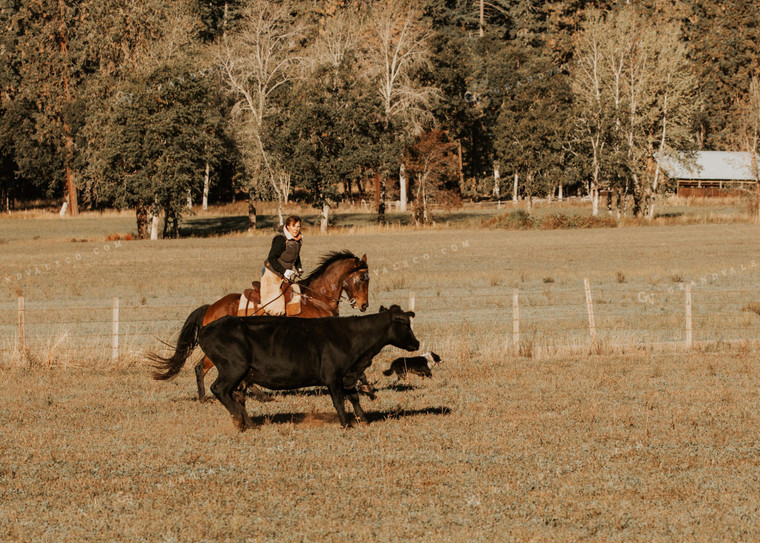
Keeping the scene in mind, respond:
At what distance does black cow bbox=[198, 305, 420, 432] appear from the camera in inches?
436

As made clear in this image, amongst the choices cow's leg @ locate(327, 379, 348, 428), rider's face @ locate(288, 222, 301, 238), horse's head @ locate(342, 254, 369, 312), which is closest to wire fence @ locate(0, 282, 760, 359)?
horse's head @ locate(342, 254, 369, 312)

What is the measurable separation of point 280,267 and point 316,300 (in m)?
0.92

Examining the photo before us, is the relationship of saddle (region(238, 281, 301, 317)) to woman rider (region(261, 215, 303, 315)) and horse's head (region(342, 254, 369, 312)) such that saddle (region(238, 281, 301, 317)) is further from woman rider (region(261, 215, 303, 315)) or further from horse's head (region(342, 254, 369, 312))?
horse's head (region(342, 254, 369, 312))

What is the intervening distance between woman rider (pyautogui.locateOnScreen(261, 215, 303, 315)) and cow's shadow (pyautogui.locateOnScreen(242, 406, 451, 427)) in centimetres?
173

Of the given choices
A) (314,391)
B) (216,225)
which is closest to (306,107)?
(216,225)

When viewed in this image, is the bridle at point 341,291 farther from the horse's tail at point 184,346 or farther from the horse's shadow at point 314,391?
the horse's tail at point 184,346

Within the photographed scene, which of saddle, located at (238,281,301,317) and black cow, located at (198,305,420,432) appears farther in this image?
saddle, located at (238,281,301,317)

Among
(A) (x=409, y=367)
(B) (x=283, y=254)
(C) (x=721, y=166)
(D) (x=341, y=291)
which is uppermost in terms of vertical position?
(C) (x=721, y=166)

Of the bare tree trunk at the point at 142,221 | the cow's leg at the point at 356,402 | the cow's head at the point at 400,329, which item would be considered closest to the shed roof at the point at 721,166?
the bare tree trunk at the point at 142,221

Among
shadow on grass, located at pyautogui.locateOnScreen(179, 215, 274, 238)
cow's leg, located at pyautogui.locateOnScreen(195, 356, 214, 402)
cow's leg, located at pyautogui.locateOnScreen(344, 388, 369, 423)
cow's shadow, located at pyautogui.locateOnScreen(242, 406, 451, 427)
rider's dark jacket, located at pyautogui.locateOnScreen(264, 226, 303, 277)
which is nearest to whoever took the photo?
cow's leg, located at pyautogui.locateOnScreen(344, 388, 369, 423)

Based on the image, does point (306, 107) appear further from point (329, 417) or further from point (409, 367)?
point (329, 417)

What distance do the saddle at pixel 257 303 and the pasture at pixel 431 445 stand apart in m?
1.34

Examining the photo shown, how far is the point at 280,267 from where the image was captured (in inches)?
523

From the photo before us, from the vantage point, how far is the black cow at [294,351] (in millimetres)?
11086
